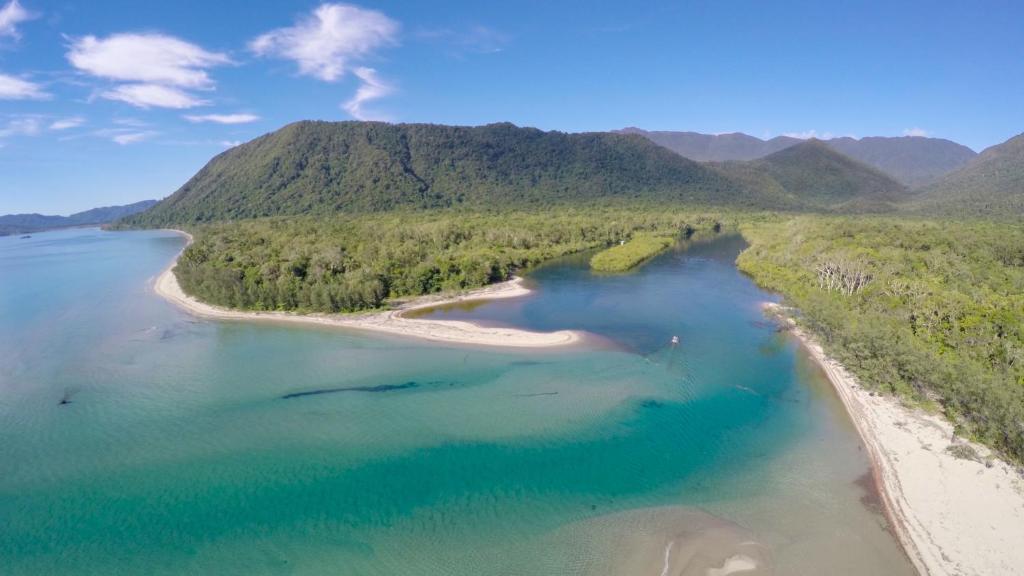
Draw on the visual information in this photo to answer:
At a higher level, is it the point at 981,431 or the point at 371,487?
the point at 981,431

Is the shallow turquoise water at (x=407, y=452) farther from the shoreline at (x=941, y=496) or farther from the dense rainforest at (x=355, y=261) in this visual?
the dense rainforest at (x=355, y=261)

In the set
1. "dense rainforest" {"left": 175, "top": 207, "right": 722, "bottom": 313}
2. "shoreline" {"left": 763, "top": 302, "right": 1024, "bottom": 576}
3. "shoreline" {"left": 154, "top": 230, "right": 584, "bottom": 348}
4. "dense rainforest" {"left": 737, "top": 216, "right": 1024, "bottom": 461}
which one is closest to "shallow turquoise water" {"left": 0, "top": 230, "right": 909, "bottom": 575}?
"shoreline" {"left": 763, "top": 302, "right": 1024, "bottom": 576}

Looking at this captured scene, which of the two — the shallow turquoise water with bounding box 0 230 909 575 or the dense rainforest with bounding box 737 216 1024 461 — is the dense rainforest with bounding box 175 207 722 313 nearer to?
the shallow turquoise water with bounding box 0 230 909 575

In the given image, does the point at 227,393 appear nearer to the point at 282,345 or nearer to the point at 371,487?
the point at 282,345

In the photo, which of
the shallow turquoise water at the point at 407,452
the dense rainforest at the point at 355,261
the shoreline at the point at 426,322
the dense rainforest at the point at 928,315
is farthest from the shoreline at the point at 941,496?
the dense rainforest at the point at 355,261

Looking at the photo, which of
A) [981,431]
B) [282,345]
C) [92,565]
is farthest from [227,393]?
[981,431]

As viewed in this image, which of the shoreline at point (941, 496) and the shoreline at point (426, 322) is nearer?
the shoreline at point (941, 496)
